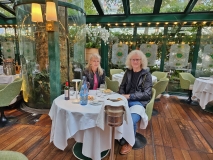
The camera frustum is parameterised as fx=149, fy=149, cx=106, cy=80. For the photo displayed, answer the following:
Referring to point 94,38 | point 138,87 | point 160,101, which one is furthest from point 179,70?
point 138,87

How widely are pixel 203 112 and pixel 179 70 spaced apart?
179 centimetres

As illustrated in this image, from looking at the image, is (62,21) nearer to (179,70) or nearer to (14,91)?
(14,91)

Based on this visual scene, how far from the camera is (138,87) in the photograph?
231 cm

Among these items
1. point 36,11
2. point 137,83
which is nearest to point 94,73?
point 137,83

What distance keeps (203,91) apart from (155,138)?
6.43 ft

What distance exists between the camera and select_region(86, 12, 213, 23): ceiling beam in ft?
14.3

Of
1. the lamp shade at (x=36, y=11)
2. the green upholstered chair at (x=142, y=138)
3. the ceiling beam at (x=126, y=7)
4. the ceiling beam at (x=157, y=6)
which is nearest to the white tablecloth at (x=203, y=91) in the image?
the green upholstered chair at (x=142, y=138)

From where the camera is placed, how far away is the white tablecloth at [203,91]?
346cm

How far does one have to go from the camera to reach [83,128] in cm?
159

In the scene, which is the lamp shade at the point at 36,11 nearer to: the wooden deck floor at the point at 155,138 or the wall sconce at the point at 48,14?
the wall sconce at the point at 48,14

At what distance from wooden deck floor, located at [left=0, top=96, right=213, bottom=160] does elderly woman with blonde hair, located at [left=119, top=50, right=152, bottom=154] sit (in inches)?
19.8

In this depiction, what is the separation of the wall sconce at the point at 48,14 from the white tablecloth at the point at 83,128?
1491 millimetres

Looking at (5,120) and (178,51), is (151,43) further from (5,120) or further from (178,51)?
(5,120)

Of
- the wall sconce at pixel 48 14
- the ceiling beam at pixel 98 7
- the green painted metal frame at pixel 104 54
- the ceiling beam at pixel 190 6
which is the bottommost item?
the green painted metal frame at pixel 104 54
